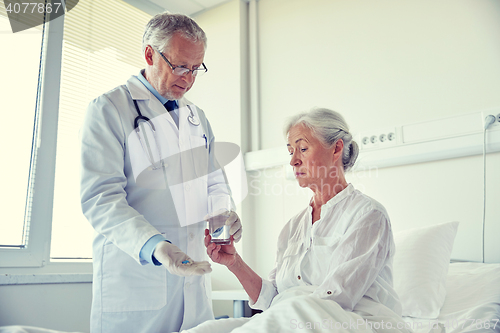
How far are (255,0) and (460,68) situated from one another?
69.2 inches

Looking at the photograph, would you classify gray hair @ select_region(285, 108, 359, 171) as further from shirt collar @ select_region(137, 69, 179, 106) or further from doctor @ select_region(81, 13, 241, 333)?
shirt collar @ select_region(137, 69, 179, 106)

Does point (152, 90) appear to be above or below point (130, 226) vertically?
above

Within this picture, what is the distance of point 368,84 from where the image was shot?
2.60 meters

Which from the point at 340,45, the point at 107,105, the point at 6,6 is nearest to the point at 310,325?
the point at 107,105

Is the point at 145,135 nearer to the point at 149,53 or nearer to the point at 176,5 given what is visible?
the point at 149,53

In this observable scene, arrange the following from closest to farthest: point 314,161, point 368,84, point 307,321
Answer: point 307,321
point 314,161
point 368,84

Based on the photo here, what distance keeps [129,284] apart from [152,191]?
304 mm

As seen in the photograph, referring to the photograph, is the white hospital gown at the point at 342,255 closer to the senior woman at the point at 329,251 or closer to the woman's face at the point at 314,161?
the senior woman at the point at 329,251

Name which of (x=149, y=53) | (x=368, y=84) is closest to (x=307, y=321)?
(x=149, y=53)

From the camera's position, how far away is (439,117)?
2.22 metres

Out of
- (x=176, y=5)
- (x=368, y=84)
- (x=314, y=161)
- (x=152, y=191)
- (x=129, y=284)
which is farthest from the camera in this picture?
(x=176, y=5)

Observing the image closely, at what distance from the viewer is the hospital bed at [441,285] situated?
4.88 feet

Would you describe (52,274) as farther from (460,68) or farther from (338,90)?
(460,68)

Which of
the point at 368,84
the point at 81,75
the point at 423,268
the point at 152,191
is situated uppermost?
the point at 81,75
